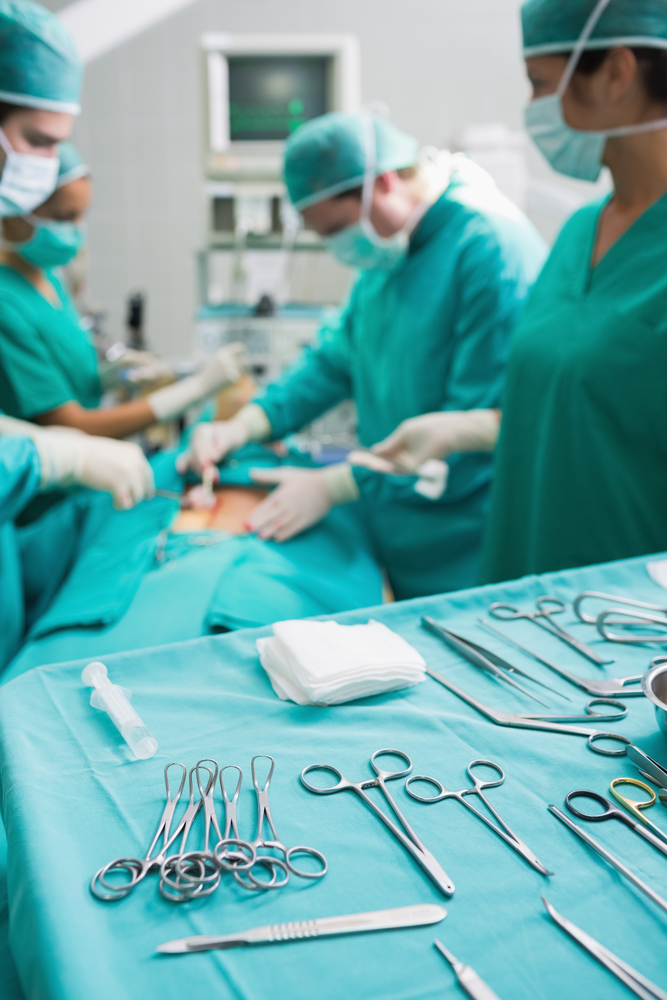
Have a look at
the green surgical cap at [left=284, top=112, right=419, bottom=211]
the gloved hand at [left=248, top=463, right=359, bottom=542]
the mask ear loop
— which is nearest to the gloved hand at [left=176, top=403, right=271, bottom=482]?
the gloved hand at [left=248, top=463, right=359, bottom=542]

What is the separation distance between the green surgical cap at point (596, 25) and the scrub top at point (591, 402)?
0.28m

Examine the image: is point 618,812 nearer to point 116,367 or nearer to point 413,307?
point 413,307

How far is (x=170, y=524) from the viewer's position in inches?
71.8

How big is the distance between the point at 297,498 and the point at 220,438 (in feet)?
1.57

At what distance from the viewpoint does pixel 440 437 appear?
1795 mm

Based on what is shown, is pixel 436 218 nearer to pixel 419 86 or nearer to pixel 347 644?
pixel 347 644

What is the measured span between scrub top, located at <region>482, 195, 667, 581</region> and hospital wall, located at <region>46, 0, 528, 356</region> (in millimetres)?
3310

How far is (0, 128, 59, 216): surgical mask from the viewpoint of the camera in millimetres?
1708

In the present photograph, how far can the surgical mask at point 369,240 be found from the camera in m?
1.98

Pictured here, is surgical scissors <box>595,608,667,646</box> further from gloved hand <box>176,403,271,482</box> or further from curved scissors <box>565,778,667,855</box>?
gloved hand <box>176,403,271,482</box>

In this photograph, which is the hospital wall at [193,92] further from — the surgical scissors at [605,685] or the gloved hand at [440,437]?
the surgical scissors at [605,685]

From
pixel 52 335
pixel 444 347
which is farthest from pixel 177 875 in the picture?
pixel 52 335

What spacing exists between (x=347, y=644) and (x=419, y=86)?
4.48 metres

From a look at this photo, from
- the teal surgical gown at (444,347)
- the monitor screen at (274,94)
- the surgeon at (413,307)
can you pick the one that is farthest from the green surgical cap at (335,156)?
the monitor screen at (274,94)
